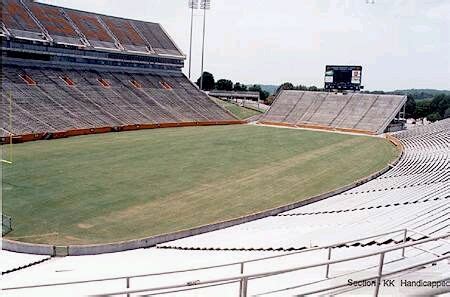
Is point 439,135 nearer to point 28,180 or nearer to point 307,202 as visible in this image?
point 307,202

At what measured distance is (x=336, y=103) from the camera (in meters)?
67.9

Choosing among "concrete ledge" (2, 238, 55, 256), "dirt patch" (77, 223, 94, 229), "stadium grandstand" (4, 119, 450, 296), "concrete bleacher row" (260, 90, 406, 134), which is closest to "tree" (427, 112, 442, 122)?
"concrete bleacher row" (260, 90, 406, 134)

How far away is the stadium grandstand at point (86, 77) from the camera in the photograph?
143 ft

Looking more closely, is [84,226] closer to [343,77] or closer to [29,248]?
[29,248]

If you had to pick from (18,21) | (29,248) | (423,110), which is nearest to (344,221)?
(29,248)

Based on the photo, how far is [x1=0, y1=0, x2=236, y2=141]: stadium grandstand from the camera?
143ft

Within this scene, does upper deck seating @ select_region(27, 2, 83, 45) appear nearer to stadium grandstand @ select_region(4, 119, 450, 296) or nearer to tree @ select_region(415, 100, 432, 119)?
stadium grandstand @ select_region(4, 119, 450, 296)

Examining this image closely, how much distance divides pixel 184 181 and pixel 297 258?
54.6ft

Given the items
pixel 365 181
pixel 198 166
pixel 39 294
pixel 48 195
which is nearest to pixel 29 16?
pixel 198 166

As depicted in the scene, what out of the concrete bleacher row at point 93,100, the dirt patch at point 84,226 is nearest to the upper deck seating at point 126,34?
the concrete bleacher row at point 93,100

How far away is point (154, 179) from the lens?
25.6 meters

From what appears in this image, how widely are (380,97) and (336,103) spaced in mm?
6549

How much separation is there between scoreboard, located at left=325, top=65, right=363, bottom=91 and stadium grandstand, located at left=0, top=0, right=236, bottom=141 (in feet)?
50.6

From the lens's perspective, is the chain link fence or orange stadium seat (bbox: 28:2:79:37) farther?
orange stadium seat (bbox: 28:2:79:37)
